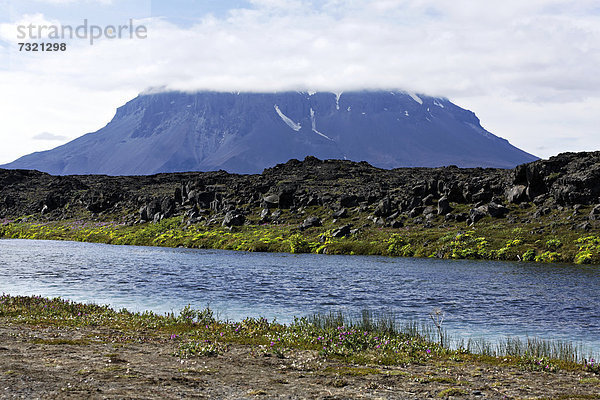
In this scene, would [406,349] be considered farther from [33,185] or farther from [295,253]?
[33,185]

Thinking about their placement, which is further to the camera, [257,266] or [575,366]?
[257,266]

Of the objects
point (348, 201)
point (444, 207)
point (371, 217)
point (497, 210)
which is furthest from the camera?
point (348, 201)

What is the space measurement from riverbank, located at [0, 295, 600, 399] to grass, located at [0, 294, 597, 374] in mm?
57

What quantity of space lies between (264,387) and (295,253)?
62822 millimetres

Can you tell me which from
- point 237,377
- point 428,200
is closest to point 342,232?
point 428,200

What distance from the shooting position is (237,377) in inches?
600

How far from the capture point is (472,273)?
160 ft

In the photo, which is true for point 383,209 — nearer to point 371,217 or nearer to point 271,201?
point 371,217

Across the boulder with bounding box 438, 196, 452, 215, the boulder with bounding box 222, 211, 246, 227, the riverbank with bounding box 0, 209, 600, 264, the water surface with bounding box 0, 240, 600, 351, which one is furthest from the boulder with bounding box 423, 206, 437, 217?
the boulder with bounding box 222, 211, 246, 227

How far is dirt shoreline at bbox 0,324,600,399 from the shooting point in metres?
13.2

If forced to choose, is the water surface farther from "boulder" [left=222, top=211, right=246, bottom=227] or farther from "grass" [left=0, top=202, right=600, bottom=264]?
"boulder" [left=222, top=211, right=246, bottom=227]

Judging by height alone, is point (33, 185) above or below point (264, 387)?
above

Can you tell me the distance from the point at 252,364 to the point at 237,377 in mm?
2048

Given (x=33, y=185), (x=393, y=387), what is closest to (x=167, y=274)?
(x=393, y=387)
